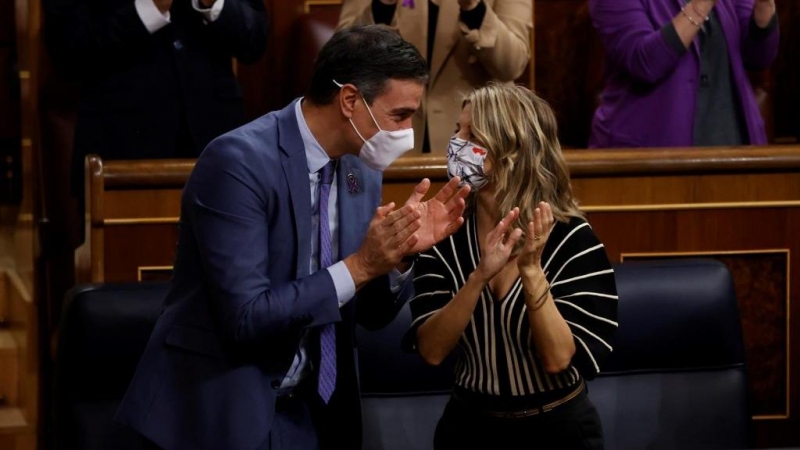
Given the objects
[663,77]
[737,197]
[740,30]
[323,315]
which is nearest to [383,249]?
[323,315]

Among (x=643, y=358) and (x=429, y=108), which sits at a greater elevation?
(x=429, y=108)

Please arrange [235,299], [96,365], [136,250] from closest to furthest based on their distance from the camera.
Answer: [235,299], [96,365], [136,250]

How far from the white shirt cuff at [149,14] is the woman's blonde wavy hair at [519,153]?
0.96 metres

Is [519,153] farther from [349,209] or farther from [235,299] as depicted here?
[235,299]

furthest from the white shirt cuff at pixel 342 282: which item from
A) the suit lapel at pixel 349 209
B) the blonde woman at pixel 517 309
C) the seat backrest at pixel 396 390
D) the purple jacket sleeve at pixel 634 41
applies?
the purple jacket sleeve at pixel 634 41

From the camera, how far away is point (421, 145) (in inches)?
111

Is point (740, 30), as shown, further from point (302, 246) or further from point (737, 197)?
point (302, 246)

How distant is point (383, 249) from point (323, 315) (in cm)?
11

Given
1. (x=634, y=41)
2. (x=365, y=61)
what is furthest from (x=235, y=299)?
(x=634, y=41)

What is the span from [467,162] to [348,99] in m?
0.26

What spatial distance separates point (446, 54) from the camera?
2.79 metres

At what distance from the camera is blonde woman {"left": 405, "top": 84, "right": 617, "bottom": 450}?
182 cm

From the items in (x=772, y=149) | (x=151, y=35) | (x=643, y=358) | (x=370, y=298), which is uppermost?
(x=151, y=35)

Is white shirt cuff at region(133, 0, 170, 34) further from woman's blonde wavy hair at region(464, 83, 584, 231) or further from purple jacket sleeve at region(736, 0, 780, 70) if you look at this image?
purple jacket sleeve at region(736, 0, 780, 70)
